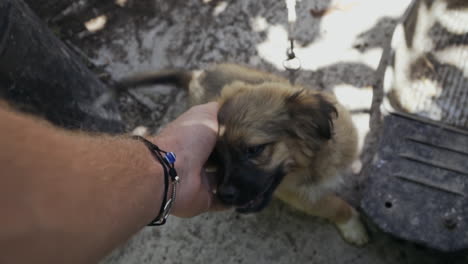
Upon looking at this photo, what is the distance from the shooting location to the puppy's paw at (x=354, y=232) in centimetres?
277

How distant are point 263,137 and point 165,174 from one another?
607 mm

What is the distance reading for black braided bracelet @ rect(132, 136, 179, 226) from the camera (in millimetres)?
1748

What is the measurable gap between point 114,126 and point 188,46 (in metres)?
1.08

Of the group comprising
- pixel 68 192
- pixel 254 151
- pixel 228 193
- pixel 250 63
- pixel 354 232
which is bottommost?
pixel 354 232

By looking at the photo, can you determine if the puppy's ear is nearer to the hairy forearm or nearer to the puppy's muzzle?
the puppy's muzzle

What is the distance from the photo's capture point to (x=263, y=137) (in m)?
2.13

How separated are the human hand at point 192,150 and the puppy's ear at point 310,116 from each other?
0.43 metres

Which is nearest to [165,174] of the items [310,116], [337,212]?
[310,116]

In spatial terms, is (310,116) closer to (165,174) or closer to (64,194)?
(165,174)

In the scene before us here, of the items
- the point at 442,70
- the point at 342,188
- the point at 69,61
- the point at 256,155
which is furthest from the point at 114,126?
the point at 442,70

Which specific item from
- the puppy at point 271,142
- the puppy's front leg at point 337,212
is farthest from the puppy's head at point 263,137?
the puppy's front leg at point 337,212

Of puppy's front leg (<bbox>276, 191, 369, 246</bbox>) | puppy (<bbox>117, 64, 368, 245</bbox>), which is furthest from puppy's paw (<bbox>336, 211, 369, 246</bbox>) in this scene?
puppy (<bbox>117, 64, 368, 245</bbox>)

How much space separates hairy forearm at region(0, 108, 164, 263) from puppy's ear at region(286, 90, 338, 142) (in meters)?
0.90

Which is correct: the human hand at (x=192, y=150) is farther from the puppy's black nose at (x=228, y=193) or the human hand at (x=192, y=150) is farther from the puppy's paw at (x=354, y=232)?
the puppy's paw at (x=354, y=232)
